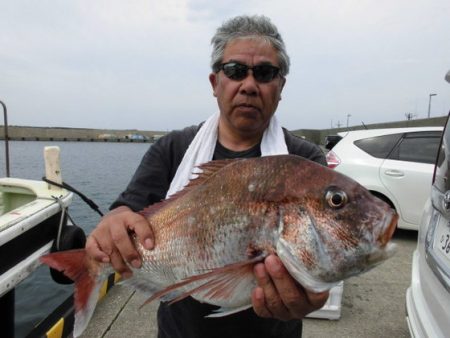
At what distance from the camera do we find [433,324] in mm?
2264

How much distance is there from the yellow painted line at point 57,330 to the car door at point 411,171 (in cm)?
558

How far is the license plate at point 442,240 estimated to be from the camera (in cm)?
223

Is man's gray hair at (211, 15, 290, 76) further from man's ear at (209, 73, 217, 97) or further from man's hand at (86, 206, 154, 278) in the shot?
man's hand at (86, 206, 154, 278)

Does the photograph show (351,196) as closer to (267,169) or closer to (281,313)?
(267,169)

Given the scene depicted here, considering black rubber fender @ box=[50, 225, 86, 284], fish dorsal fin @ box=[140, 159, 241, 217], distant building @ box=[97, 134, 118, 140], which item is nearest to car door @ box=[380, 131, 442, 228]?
black rubber fender @ box=[50, 225, 86, 284]

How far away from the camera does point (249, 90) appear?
185 cm

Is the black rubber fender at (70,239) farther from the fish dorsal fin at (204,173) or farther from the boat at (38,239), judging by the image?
the fish dorsal fin at (204,173)

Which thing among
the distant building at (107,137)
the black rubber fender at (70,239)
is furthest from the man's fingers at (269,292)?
the distant building at (107,137)

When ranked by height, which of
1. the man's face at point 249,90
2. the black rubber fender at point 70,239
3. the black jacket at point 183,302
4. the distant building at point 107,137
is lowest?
the distant building at point 107,137

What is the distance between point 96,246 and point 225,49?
3.87 ft

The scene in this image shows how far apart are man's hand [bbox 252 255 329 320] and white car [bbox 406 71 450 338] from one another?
1129 millimetres

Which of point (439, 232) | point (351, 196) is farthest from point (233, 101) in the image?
point (439, 232)

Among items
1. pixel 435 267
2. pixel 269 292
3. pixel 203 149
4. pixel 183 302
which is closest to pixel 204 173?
pixel 203 149

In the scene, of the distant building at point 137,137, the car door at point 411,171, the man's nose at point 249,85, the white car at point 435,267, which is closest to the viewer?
the man's nose at point 249,85
